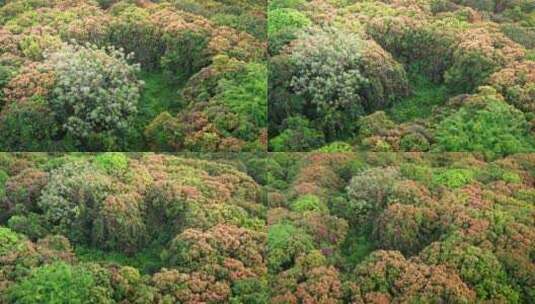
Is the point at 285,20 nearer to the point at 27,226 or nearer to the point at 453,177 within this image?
the point at 453,177

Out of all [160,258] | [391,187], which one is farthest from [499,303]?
[160,258]

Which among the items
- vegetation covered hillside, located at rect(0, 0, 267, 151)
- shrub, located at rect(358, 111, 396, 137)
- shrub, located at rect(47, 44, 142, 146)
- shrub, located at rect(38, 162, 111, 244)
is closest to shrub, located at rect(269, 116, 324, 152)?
vegetation covered hillside, located at rect(0, 0, 267, 151)

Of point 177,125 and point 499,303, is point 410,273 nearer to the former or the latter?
point 499,303

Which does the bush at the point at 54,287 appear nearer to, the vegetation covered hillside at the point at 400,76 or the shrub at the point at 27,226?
the shrub at the point at 27,226

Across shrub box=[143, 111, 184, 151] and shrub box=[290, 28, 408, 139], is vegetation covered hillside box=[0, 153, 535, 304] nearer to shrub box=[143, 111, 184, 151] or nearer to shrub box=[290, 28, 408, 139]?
shrub box=[143, 111, 184, 151]

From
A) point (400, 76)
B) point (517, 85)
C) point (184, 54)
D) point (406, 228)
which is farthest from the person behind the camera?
point (400, 76)

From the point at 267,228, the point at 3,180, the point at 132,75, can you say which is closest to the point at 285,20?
the point at 132,75
